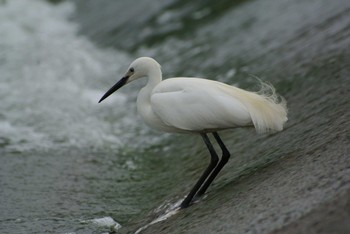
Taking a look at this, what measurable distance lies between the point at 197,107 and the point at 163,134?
13.5 ft

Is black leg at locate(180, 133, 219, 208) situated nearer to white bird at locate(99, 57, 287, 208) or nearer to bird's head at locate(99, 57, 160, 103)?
white bird at locate(99, 57, 287, 208)

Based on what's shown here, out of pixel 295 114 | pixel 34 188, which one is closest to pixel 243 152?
pixel 295 114

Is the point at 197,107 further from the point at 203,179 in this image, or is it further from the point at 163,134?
the point at 163,134

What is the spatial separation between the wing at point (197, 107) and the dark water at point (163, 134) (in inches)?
23.5

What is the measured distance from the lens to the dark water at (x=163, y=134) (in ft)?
21.3

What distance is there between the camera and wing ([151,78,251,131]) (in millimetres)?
6945

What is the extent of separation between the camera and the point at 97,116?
13.0 m

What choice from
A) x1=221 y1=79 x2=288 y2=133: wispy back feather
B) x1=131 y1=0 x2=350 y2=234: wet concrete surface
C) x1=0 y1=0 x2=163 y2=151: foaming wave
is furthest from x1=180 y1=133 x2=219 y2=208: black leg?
x1=0 y1=0 x2=163 y2=151: foaming wave

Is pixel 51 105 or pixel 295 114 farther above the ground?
pixel 51 105

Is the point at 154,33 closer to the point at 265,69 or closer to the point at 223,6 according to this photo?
the point at 223,6

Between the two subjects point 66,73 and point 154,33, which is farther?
point 154,33

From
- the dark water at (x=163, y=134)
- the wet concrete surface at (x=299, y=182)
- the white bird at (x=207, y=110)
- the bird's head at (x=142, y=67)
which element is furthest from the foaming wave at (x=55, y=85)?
the white bird at (x=207, y=110)

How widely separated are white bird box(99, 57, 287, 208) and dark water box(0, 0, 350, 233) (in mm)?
350

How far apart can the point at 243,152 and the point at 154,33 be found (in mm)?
10478
